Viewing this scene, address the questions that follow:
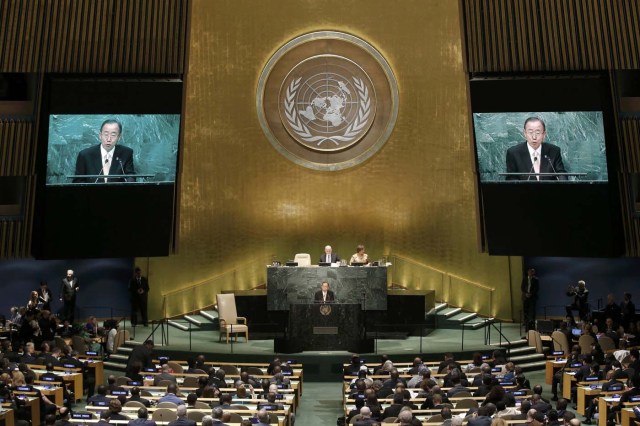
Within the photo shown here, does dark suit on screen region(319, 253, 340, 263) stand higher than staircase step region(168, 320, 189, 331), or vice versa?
dark suit on screen region(319, 253, 340, 263)

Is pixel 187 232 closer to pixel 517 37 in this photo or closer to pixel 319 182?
pixel 319 182

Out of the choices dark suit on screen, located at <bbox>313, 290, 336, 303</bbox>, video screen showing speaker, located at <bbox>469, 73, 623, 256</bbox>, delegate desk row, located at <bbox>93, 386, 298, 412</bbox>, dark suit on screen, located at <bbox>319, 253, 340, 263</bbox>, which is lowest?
delegate desk row, located at <bbox>93, 386, 298, 412</bbox>

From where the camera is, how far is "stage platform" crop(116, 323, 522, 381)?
20062mm

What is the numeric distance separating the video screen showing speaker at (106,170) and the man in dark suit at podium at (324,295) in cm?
320

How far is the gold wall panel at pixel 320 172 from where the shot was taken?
80.1ft

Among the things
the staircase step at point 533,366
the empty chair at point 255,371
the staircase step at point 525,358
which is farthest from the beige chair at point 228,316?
the staircase step at point 533,366

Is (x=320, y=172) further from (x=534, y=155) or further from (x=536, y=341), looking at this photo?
(x=536, y=341)

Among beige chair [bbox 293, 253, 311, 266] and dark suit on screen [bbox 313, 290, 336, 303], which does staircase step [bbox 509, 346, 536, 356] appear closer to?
dark suit on screen [bbox 313, 290, 336, 303]

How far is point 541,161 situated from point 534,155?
18 cm

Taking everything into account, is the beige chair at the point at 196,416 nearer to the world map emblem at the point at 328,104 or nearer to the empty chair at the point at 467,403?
the empty chair at the point at 467,403

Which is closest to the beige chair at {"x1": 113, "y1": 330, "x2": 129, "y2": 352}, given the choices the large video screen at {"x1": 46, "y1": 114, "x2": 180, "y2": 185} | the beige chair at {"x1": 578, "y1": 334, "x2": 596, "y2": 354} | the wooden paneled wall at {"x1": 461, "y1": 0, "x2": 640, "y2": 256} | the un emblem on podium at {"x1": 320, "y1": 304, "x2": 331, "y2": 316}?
the large video screen at {"x1": 46, "y1": 114, "x2": 180, "y2": 185}

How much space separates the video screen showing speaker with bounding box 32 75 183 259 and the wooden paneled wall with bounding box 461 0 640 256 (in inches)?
252

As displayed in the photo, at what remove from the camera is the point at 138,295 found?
23469 mm

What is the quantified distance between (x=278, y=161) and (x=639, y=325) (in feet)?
29.7
